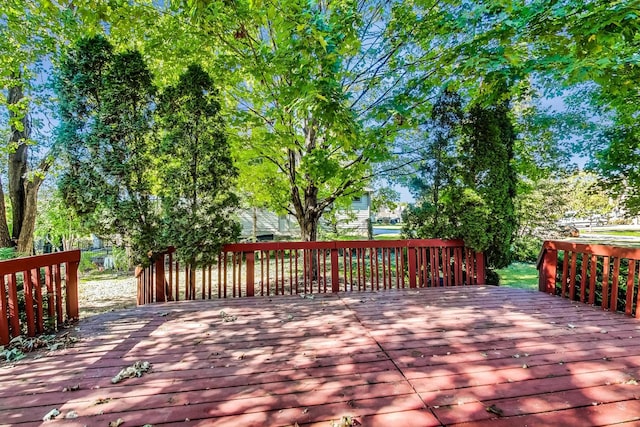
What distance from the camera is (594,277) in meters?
3.83

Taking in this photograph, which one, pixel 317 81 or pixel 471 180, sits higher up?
pixel 317 81

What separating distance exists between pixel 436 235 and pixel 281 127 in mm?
3476

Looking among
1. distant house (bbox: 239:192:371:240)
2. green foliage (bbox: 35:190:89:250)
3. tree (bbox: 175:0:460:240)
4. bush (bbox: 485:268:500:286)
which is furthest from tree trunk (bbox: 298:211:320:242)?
distant house (bbox: 239:192:371:240)

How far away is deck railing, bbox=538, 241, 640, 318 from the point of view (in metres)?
3.46

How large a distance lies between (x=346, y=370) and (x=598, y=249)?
12.7 ft

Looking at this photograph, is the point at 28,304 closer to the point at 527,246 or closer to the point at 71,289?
the point at 71,289

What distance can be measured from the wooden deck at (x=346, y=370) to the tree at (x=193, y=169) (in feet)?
3.60

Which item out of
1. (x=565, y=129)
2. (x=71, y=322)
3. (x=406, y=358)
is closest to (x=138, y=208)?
(x=71, y=322)

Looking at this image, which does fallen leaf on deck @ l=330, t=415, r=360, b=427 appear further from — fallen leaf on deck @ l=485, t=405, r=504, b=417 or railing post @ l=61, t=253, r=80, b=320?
railing post @ l=61, t=253, r=80, b=320

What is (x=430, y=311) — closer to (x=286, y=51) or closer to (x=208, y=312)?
(x=208, y=312)

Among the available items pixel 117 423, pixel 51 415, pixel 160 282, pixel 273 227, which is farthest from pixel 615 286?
pixel 273 227

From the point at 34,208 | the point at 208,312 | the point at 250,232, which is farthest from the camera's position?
the point at 250,232

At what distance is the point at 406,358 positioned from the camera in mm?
2379

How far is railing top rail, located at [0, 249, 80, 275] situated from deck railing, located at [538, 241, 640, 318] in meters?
6.54
